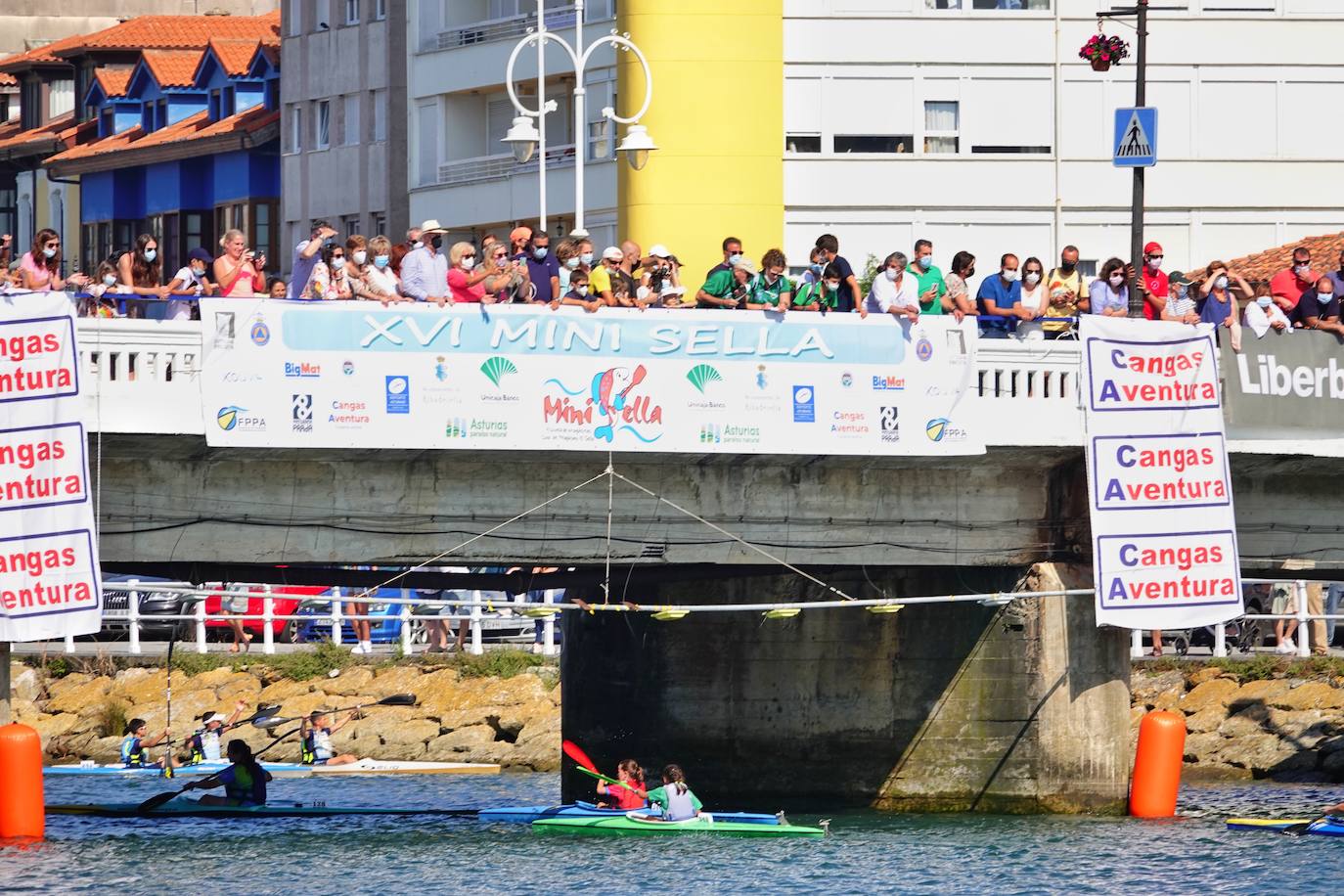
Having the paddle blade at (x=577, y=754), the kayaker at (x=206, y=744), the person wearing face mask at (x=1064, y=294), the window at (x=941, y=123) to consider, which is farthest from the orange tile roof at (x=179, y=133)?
the person wearing face mask at (x=1064, y=294)

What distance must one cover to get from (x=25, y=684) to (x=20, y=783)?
20043 millimetres

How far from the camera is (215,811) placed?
111 ft

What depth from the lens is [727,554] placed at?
29688 millimetres

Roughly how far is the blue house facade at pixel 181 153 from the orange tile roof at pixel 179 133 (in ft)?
0.17

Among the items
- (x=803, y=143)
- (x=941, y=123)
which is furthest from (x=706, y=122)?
(x=941, y=123)

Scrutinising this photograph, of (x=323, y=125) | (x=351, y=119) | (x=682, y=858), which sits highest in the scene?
(x=323, y=125)

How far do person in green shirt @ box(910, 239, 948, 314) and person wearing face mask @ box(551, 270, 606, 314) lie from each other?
3.61 meters

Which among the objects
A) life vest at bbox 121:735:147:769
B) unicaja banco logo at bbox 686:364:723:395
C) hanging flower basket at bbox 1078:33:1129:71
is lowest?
life vest at bbox 121:735:147:769

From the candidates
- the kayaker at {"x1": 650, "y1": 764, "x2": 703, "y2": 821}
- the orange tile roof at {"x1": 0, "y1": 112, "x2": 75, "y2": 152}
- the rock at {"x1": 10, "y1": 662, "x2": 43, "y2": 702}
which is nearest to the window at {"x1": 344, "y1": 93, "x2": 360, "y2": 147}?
the orange tile roof at {"x1": 0, "y1": 112, "x2": 75, "y2": 152}

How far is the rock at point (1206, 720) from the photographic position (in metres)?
40.4

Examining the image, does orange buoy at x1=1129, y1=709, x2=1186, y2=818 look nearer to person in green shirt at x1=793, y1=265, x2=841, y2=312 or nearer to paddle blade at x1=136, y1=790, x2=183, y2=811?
person in green shirt at x1=793, y1=265, x2=841, y2=312

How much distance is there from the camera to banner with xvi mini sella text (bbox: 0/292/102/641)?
85.0 feet

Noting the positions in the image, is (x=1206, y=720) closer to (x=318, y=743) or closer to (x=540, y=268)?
(x=318, y=743)

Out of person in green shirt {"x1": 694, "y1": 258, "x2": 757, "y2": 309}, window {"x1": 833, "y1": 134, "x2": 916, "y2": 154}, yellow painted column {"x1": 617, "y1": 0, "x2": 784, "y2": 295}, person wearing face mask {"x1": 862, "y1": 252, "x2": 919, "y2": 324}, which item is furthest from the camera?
window {"x1": 833, "y1": 134, "x2": 916, "y2": 154}
